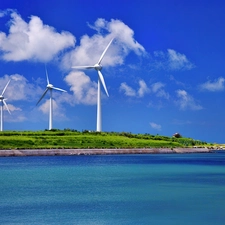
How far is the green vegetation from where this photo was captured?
118188 mm

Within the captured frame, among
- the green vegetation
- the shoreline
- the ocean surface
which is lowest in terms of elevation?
the ocean surface

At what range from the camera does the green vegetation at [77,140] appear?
118 meters

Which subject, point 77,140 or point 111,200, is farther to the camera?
point 77,140

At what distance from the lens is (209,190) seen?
47.3 metres

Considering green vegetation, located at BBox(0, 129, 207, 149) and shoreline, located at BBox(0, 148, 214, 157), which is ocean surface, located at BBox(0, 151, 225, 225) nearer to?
shoreline, located at BBox(0, 148, 214, 157)

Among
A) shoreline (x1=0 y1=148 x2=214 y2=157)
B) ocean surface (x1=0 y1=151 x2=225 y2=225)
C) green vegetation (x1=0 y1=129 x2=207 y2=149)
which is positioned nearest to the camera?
ocean surface (x1=0 y1=151 x2=225 y2=225)

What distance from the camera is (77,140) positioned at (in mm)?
126688

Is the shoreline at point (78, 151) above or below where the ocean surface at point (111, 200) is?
above

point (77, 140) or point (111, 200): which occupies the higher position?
point (77, 140)

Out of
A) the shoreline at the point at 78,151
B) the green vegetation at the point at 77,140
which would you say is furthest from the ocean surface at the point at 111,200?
the green vegetation at the point at 77,140

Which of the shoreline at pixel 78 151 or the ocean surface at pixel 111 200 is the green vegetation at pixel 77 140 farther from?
the ocean surface at pixel 111 200

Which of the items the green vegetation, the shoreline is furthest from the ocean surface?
the green vegetation

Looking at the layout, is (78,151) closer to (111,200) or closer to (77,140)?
(77,140)

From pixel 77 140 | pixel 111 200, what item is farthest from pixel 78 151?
pixel 111 200
